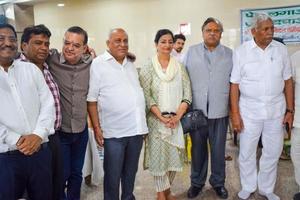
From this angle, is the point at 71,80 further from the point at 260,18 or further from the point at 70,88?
the point at 260,18

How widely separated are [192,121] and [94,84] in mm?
870

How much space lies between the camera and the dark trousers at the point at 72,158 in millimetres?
2367

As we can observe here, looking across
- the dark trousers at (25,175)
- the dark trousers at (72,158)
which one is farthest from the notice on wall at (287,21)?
the dark trousers at (25,175)

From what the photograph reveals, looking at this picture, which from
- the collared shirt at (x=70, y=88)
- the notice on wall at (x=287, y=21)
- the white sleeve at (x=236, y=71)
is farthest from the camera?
the notice on wall at (x=287, y=21)

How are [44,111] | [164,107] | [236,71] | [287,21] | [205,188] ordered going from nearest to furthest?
[44,111]
[164,107]
[236,71]
[205,188]
[287,21]

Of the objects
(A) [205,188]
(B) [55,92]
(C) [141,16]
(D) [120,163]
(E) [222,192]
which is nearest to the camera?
(B) [55,92]

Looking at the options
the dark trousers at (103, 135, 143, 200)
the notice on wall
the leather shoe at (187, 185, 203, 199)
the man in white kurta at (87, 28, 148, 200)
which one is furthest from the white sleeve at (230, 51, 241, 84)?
the notice on wall

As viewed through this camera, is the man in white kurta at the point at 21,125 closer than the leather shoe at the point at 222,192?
Yes

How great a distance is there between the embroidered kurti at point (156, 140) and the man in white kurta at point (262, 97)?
1.48 ft

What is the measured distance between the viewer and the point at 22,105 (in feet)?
5.81

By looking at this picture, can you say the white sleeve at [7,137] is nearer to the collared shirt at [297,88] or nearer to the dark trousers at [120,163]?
the dark trousers at [120,163]

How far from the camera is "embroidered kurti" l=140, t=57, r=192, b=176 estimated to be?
8.10 ft

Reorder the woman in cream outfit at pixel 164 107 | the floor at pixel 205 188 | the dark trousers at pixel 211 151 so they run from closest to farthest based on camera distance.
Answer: the woman in cream outfit at pixel 164 107
the dark trousers at pixel 211 151
the floor at pixel 205 188

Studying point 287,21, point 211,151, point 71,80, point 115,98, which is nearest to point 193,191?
point 211,151
